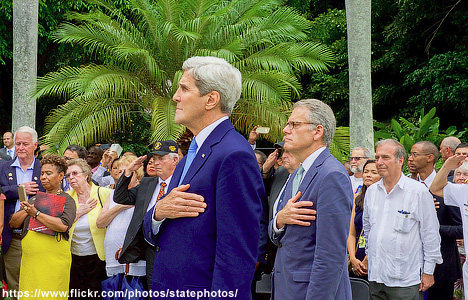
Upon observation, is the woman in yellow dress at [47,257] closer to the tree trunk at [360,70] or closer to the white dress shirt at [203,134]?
the white dress shirt at [203,134]

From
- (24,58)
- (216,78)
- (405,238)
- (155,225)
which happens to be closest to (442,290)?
(405,238)

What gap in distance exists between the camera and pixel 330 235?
3219 millimetres

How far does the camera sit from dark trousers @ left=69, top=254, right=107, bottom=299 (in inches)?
246

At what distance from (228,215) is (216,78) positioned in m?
0.76

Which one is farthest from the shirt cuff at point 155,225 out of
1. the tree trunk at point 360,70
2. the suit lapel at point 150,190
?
the tree trunk at point 360,70

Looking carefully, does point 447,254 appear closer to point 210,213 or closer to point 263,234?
point 263,234

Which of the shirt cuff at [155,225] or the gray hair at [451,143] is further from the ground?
the gray hair at [451,143]

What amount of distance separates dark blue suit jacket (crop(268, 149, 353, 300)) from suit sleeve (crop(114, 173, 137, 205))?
2.80m

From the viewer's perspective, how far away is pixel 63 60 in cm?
1994

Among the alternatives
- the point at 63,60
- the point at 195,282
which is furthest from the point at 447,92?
the point at 195,282

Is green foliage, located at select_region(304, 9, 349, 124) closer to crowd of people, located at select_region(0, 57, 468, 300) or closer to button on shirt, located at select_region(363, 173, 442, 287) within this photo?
crowd of people, located at select_region(0, 57, 468, 300)

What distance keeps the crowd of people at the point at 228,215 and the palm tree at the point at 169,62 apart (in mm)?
3861

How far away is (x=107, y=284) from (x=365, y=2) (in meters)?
7.62

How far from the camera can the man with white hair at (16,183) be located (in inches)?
257
